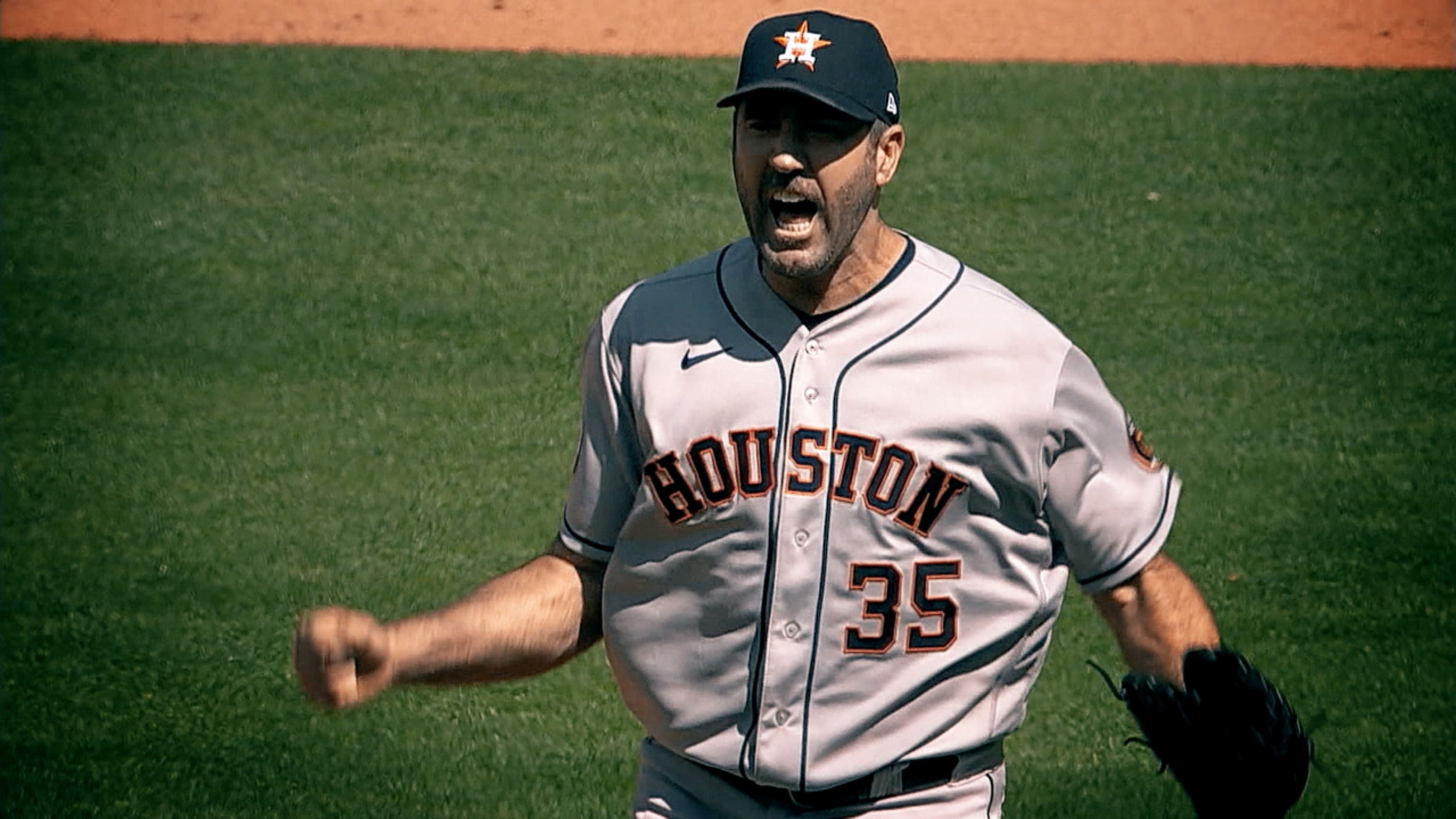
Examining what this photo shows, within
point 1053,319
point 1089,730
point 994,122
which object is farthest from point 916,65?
point 1089,730

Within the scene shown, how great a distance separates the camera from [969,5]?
442 inches

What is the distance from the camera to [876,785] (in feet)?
9.71

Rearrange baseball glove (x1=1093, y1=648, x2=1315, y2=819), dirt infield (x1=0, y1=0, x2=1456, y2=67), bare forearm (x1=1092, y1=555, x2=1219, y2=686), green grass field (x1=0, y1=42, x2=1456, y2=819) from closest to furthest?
baseball glove (x1=1093, y1=648, x2=1315, y2=819), bare forearm (x1=1092, y1=555, x2=1219, y2=686), green grass field (x1=0, y1=42, x2=1456, y2=819), dirt infield (x1=0, y1=0, x2=1456, y2=67)

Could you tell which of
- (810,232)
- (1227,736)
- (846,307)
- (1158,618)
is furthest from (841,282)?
(1227,736)

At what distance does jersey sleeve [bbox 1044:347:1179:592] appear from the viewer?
→ 2.96 metres

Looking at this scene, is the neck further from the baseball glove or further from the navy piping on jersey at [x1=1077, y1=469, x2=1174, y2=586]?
the baseball glove

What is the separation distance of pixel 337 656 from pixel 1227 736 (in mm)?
1208

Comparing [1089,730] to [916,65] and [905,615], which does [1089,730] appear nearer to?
[905,615]

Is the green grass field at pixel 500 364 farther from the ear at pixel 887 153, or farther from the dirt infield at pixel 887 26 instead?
the ear at pixel 887 153

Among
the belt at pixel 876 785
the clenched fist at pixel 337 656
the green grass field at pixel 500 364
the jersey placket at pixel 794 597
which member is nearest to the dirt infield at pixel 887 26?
the green grass field at pixel 500 364

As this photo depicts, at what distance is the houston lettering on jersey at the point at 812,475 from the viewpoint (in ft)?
9.52

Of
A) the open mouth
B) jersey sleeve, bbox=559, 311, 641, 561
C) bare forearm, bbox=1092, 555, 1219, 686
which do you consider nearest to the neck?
the open mouth

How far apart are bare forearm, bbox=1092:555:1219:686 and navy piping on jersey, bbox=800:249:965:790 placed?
0.44 m

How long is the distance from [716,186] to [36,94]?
345cm
